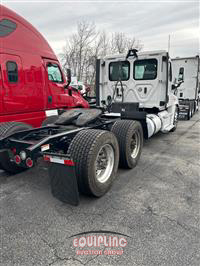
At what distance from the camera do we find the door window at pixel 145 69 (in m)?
6.05

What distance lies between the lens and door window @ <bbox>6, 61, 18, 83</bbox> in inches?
173

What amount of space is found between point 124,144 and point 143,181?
78cm

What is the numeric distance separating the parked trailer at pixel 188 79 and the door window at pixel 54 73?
7419 millimetres

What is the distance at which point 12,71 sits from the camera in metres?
4.50

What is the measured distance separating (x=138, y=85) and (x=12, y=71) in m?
3.67

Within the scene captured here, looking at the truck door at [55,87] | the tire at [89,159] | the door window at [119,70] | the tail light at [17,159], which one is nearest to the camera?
the tire at [89,159]

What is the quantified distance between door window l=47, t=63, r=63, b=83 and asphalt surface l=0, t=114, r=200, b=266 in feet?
8.74

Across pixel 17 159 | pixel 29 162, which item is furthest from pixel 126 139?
pixel 17 159

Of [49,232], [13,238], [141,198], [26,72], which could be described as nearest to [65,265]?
[49,232]

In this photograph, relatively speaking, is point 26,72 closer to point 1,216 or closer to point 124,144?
point 124,144

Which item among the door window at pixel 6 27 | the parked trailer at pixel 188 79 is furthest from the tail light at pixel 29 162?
the parked trailer at pixel 188 79

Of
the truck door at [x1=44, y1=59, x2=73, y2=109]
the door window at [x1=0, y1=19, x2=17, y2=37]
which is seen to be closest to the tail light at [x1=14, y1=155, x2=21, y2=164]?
the truck door at [x1=44, y1=59, x2=73, y2=109]

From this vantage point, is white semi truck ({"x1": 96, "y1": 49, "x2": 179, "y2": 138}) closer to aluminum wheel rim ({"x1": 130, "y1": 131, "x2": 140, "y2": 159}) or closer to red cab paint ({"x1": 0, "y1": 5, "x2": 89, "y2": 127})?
aluminum wheel rim ({"x1": 130, "y1": 131, "x2": 140, "y2": 159})

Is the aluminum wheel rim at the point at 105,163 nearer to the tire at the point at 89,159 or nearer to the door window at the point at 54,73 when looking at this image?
the tire at the point at 89,159
